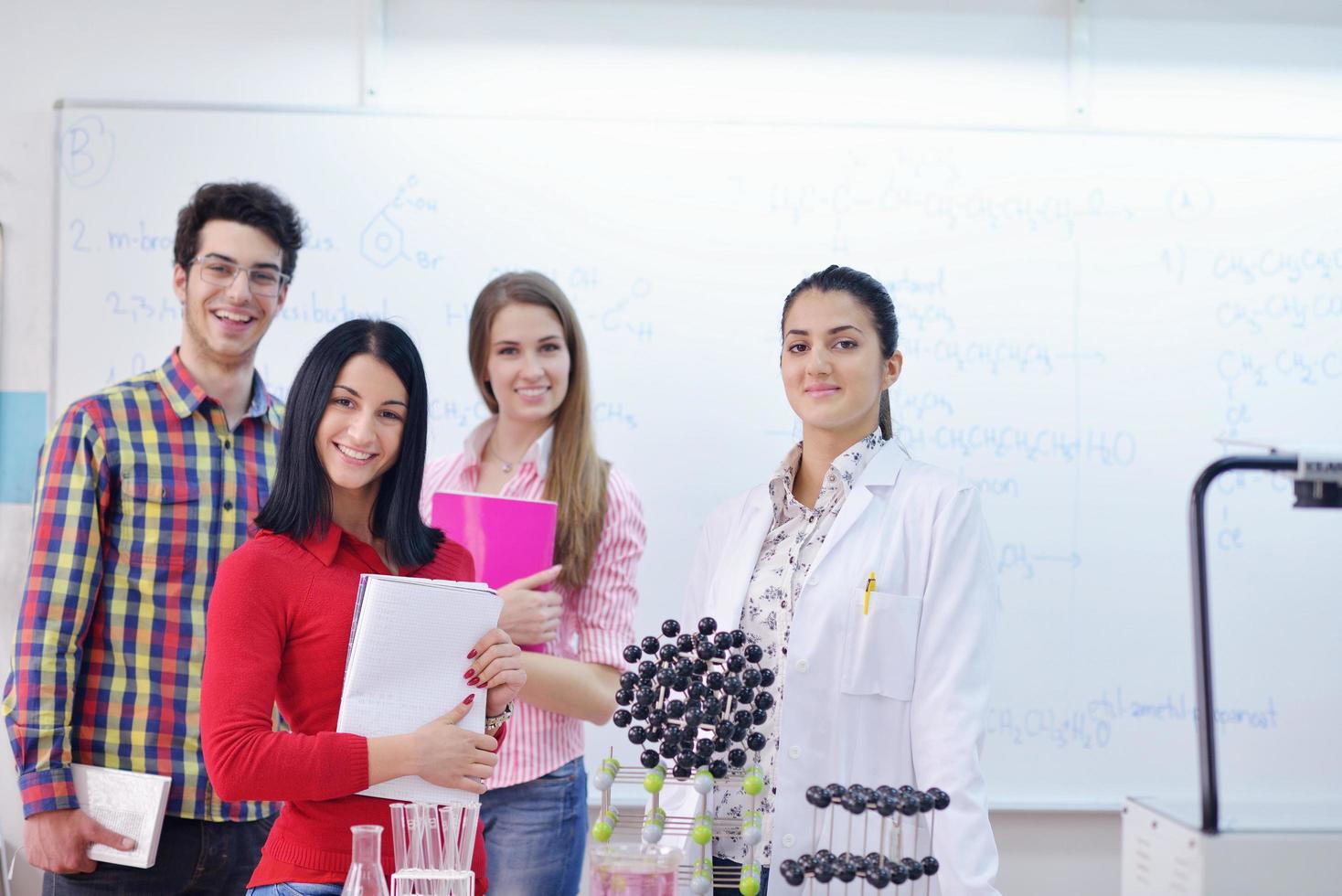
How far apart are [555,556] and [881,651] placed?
0.71 metres

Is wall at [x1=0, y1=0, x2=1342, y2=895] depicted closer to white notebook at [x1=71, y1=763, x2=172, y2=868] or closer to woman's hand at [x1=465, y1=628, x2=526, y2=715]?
white notebook at [x1=71, y1=763, x2=172, y2=868]

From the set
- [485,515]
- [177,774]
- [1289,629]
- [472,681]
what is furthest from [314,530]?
[1289,629]

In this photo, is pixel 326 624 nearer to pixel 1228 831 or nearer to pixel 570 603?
pixel 570 603

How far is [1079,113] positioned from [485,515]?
1974mm

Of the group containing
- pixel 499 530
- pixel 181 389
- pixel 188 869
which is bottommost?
pixel 188 869

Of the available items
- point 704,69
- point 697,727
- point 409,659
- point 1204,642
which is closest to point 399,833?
point 409,659

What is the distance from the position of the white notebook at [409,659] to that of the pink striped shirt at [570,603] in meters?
0.64

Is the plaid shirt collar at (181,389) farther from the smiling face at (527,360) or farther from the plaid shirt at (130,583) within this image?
the smiling face at (527,360)

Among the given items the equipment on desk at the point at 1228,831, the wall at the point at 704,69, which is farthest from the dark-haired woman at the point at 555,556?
the equipment on desk at the point at 1228,831

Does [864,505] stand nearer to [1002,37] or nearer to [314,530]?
[314,530]

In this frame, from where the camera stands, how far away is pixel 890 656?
165cm

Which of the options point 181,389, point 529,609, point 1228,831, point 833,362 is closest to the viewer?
point 1228,831

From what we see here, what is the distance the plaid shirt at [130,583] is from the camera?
190cm

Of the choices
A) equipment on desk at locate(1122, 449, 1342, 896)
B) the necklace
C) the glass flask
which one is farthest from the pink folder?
equipment on desk at locate(1122, 449, 1342, 896)
